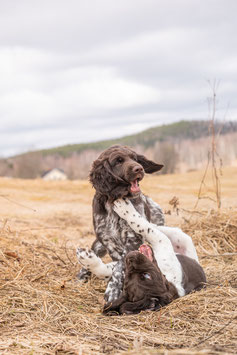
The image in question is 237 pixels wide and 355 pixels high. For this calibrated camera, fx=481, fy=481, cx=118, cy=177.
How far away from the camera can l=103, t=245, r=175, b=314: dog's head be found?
422 cm

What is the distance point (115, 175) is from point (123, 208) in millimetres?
367

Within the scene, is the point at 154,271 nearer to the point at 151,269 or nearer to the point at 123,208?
the point at 151,269

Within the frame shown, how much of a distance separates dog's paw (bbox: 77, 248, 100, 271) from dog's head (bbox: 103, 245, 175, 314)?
2.86 feet

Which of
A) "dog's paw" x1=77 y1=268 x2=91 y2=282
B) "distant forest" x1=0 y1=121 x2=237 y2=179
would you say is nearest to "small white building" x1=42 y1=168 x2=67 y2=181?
"distant forest" x1=0 y1=121 x2=237 y2=179

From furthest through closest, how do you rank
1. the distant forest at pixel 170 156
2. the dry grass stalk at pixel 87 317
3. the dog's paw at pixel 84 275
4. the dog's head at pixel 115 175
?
the distant forest at pixel 170 156, the dog's paw at pixel 84 275, the dog's head at pixel 115 175, the dry grass stalk at pixel 87 317

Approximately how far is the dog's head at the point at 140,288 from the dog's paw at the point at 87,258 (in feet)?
2.86

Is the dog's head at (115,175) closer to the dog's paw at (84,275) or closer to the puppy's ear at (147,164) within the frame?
the puppy's ear at (147,164)

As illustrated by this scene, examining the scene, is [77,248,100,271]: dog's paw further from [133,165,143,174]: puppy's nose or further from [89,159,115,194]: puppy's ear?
[133,165,143,174]: puppy's nose

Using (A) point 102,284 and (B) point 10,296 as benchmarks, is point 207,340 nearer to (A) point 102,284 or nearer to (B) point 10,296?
(B) point 10,296

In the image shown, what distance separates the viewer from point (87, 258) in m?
5.12

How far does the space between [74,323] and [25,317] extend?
438mm

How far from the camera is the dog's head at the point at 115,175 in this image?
5.02m

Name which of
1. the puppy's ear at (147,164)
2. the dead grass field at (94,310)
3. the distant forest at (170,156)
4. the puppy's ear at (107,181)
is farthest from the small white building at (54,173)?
the puppy's ear at (107,181)

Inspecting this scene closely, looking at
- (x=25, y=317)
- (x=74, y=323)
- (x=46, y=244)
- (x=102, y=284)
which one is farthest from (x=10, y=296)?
(x=46, y=244)
